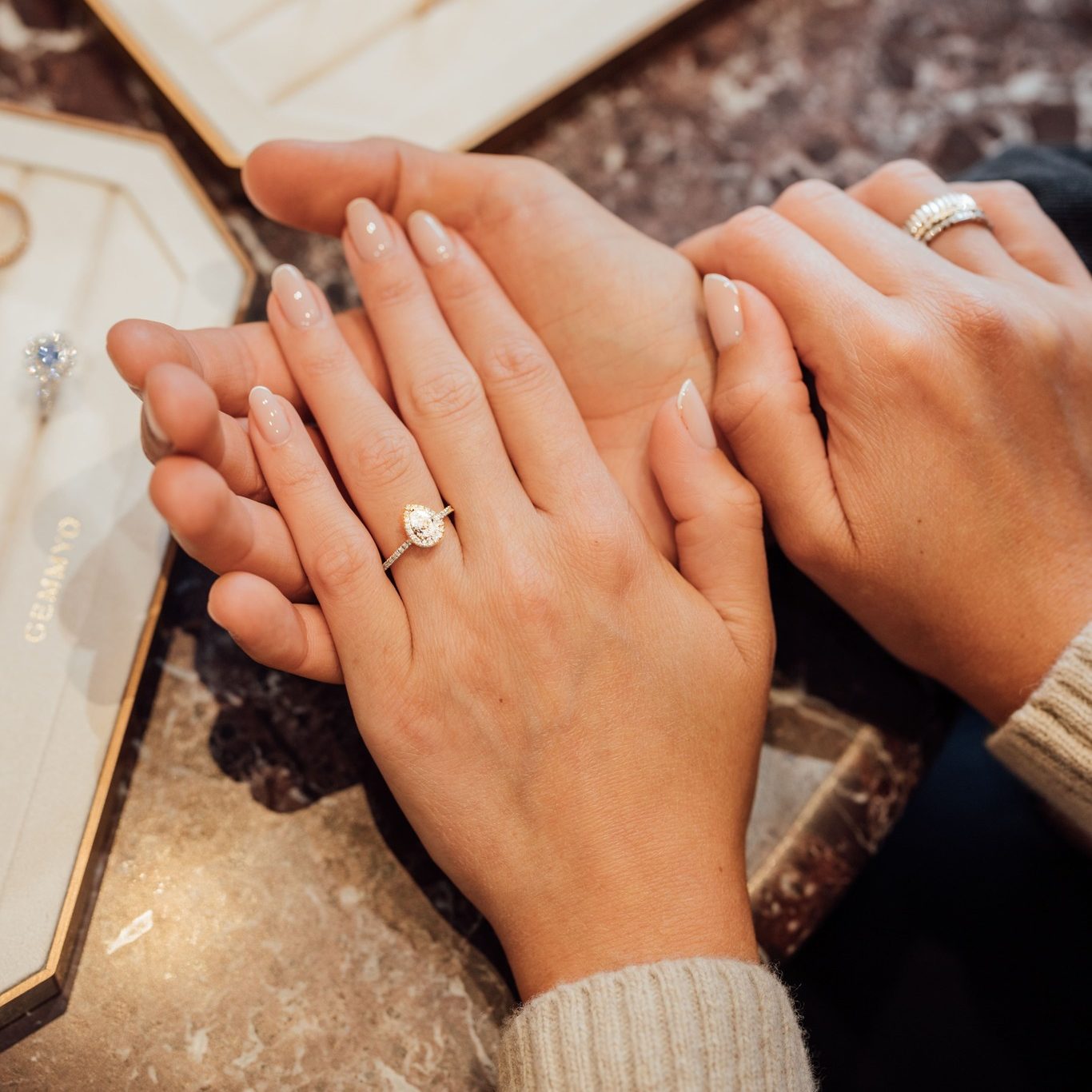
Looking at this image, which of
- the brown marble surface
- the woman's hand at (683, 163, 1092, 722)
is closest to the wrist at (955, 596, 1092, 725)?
the woman's hand at (683, 163, 1092, 722)

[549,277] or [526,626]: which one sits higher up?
[549,277]

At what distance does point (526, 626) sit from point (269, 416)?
26 cm

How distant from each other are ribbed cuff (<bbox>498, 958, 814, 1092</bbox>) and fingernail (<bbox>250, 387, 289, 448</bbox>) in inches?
17.7

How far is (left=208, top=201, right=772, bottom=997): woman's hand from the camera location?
0.60m

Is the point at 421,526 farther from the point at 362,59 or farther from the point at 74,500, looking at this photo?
the point at 362,59

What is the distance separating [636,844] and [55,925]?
0.42 metres

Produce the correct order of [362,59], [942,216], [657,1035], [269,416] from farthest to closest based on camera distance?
[362,59]
[942,216]
[269,416]
[657,1035]

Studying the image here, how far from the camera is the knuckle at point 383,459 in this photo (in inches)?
26.4

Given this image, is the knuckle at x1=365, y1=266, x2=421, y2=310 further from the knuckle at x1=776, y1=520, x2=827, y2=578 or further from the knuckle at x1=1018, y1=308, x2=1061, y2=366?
the knuckle at x1=1018, y1=308, x2=1061, y2=366

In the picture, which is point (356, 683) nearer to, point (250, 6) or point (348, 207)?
point (348, 207)

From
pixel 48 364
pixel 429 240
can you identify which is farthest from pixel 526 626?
pixel 48 364

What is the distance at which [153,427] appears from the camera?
567 mm

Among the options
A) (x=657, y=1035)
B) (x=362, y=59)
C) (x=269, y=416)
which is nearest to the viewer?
(x=657, y=1035)

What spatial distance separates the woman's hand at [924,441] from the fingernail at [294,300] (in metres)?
0.34
